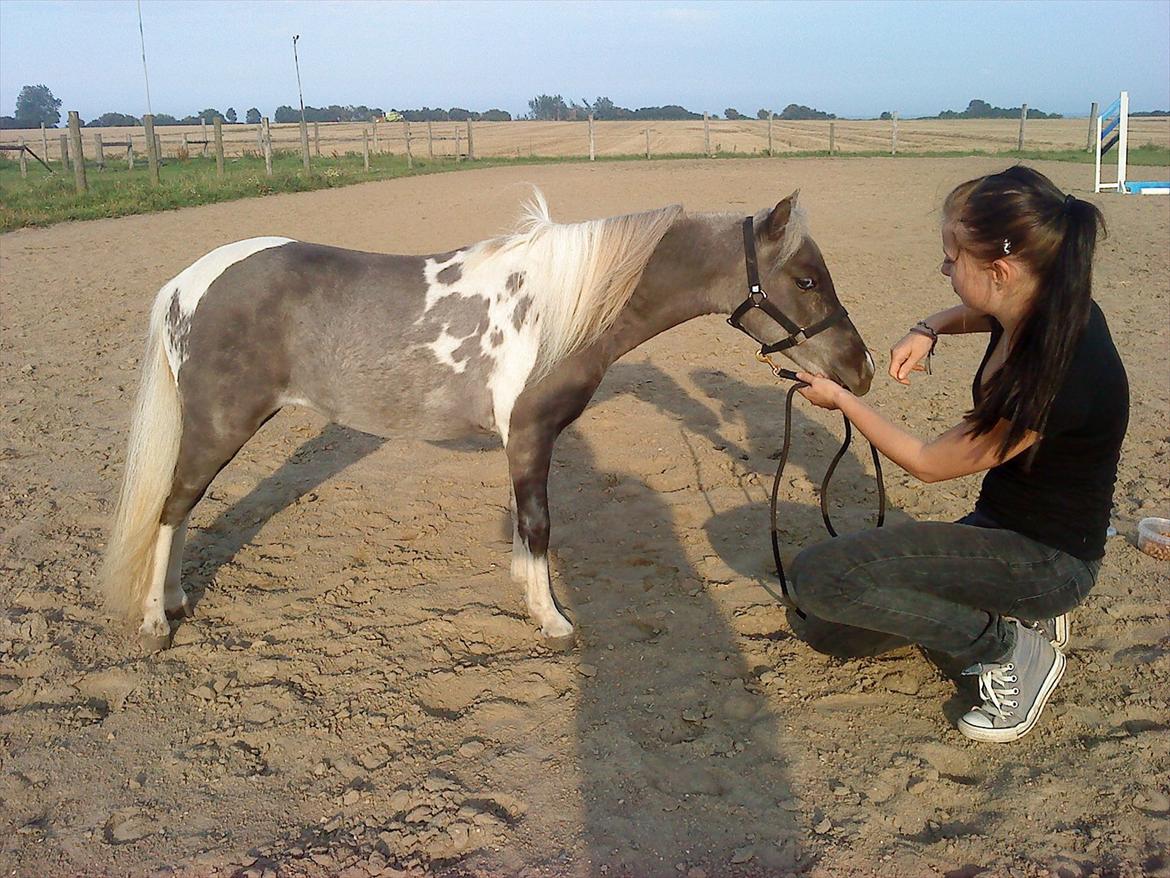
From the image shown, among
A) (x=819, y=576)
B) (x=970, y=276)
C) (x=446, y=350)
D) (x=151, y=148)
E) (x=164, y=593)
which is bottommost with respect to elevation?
(x=164, y=593)

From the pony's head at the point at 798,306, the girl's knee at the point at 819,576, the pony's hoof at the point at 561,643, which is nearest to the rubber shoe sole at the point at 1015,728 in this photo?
the girl's knee at the point at 819,576

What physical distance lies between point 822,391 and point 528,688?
5.09 ft

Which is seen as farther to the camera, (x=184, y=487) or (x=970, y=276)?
(x=184, y=487)

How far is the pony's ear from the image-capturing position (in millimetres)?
3115

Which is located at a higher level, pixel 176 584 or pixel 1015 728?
pixel 176 584

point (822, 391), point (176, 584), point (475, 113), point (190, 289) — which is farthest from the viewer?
point (475, 113)

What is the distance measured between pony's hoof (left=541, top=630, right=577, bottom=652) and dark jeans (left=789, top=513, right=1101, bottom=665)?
101 centimetres

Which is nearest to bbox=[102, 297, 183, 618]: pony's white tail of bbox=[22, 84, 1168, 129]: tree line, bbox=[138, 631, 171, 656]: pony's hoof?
bbox=[138, 631, 171, 656]: pony's hoof

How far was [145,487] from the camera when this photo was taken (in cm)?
348

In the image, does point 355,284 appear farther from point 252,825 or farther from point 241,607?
point 252,825

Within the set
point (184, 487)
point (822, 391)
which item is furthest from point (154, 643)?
point (822, 391)

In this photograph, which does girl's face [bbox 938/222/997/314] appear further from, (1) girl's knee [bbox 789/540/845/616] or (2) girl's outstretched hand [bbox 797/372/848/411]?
(1) girl's knee [bbox 789/540/845/616]

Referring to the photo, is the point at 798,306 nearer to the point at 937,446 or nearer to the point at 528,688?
the point at 937,446

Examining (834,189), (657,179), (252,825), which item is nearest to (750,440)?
(252,825)
